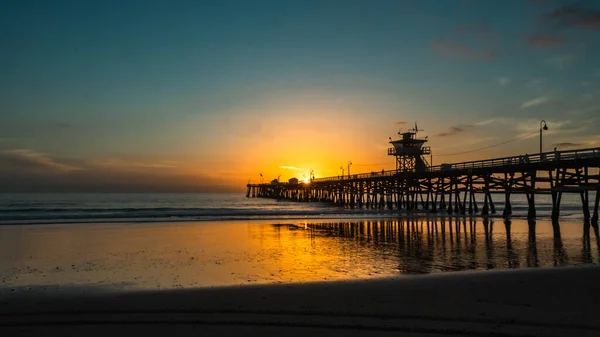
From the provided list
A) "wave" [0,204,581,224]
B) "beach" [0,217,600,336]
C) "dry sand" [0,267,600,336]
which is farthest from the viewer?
"wave" [0,204,581,224]

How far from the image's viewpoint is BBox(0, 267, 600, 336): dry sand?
21.8 ft

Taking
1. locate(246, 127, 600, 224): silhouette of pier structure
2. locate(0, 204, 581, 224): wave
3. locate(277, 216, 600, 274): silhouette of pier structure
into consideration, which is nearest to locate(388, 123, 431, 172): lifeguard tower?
locate(246, 127, 600, 224): silhouette of pier structure

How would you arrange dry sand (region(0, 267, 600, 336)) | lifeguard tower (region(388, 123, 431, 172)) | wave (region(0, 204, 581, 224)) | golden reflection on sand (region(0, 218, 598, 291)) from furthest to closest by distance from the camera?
lifeguard tower (region(388, 123, 431, 172))
wave (region(0, 204, 581, 224))
golden reflection on sand (region(0, 218, 598, 291))
dry sand (region(0, 267, 600, 336))

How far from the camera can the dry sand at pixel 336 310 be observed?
6.63 meters

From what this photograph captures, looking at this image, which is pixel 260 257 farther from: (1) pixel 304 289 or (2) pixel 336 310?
(2) pixel 336 310

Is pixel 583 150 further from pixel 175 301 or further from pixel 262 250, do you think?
pixel 175 301

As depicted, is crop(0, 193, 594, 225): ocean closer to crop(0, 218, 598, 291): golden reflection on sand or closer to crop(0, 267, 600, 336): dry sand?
crop(0, 218, 598, 291): golden reflection on sand

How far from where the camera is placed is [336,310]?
771 centimetres

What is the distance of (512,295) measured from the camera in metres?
8.68

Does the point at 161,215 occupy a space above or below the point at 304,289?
above

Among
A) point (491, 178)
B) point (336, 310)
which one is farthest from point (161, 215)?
point (336, 310)

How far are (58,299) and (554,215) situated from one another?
95.9 feet

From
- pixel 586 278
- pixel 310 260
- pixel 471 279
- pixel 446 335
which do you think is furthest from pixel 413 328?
pixel 310 260

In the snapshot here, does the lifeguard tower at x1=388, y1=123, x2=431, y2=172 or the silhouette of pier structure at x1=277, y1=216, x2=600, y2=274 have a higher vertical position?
the lifeguard tower at x1=388, y1=123, x2=431, y2=172
